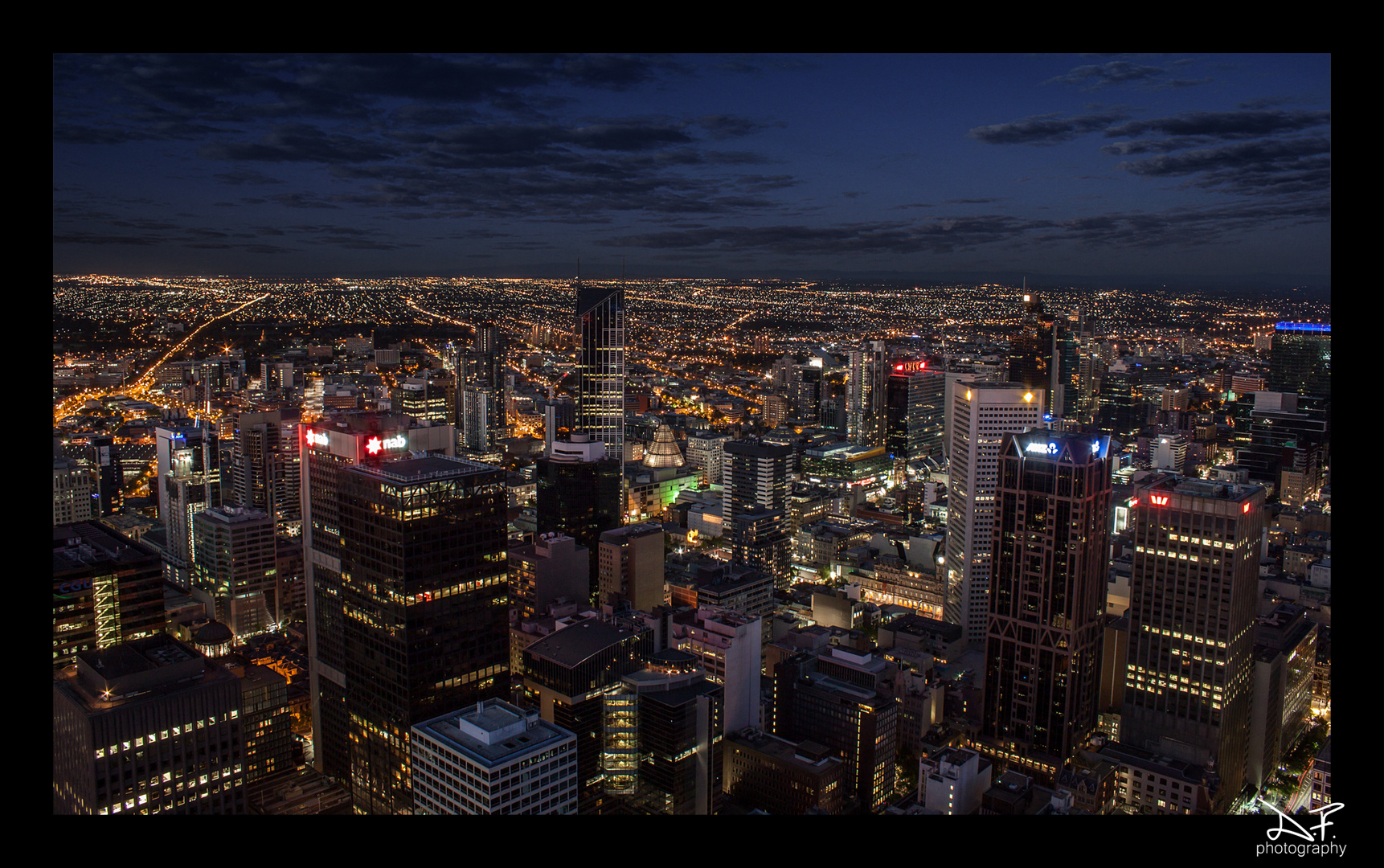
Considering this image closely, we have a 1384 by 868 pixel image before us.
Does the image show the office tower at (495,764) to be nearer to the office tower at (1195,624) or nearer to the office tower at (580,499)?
the office tower at (1195,624)

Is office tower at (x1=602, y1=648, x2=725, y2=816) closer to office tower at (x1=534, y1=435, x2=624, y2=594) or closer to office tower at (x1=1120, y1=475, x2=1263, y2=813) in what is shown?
office tower at (x1=1120, y1=475, x2=1263, y2=813)

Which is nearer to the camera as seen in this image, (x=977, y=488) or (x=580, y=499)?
(x=977, y=488)

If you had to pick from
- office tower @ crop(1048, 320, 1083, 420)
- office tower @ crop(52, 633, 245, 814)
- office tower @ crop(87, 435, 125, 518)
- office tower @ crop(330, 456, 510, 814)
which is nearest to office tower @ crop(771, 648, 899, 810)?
office tower @ crop(330, 456, 510, 814)

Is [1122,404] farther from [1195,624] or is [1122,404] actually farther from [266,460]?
[266,460]

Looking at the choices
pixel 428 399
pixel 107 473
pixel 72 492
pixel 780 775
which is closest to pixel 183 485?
pixel 72 492

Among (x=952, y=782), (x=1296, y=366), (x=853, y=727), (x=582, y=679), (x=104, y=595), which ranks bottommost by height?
→ (x=952, y=782)
